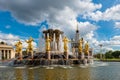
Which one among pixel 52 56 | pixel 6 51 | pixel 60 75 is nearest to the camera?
Result: pixel 60 75

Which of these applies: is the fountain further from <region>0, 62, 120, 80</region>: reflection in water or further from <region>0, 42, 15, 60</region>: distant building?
<region>0, 42, 15, 60</region>: distant building

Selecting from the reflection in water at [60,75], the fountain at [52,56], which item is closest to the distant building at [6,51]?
the fountain at [52,56]

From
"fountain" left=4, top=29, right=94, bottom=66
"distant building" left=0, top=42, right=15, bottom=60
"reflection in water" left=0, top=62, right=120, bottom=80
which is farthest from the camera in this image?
"distant building" left=0, top=42, right=15, bottom=60

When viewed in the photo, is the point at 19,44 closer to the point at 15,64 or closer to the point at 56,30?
the point at 15,64

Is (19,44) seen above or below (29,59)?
above

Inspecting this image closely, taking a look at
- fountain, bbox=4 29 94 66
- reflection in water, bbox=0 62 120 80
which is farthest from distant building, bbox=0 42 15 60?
reflection in water, bbox=0 62 120 80

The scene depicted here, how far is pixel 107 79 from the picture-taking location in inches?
1156

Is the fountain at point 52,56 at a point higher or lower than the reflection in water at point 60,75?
higher

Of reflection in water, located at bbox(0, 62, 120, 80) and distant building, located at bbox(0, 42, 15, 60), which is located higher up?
distant building, located at bbox(0, 42, 15, 60)

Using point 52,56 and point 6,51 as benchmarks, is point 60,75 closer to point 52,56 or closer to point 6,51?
point 52,56

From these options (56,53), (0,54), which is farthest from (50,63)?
(0,54)

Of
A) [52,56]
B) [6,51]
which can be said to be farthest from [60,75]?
[6,51]

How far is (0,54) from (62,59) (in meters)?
101

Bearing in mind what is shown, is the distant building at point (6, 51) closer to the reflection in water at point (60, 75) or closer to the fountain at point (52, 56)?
the fountain at point (52, 56)
